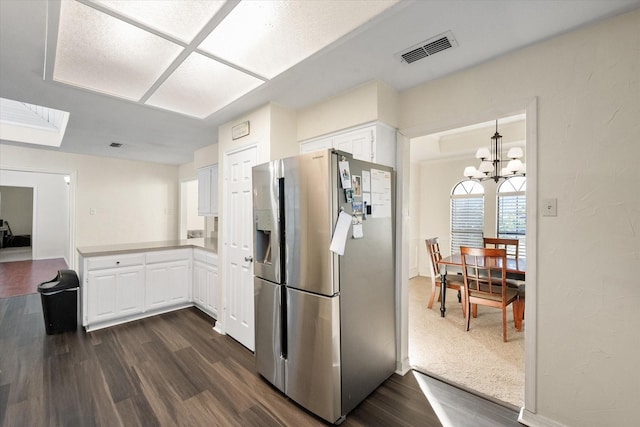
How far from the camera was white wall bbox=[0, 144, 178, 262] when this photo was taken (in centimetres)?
457

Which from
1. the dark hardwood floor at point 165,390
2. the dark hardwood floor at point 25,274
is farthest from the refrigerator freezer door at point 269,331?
the dark hardwood floor at point 25,274

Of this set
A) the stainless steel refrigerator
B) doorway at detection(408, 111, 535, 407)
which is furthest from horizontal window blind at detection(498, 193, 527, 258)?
the stainless steel refrigerator

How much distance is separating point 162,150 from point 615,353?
558 cm

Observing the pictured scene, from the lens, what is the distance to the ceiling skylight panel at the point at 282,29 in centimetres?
145

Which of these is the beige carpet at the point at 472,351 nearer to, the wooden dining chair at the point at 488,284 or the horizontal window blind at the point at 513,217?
the wooden dining chair at the point at 488,284

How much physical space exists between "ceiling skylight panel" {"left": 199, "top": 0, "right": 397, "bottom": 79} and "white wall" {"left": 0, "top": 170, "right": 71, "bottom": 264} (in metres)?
8.35

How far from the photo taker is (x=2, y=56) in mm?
1820

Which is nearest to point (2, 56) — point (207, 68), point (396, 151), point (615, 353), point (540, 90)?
point (207, 68)

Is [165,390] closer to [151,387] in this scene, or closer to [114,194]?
[151,387]

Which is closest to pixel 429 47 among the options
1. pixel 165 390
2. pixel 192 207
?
pixel 165 390

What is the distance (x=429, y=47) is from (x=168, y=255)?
3.81 m

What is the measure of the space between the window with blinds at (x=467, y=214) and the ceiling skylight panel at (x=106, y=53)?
5.22 meters

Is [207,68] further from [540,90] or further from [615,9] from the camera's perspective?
[615,9]

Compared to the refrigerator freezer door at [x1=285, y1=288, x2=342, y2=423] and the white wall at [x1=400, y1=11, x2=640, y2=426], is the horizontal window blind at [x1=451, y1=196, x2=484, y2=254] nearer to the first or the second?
the white wall at [x1=400, y1=11, x2=640, y2=426]
